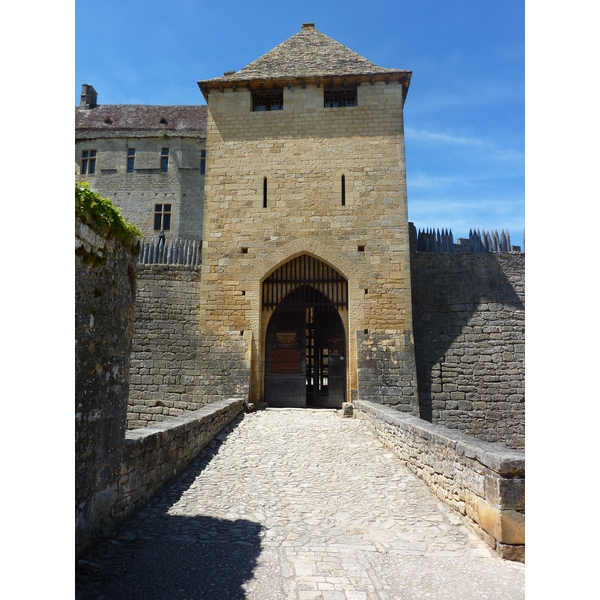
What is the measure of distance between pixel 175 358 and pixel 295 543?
834 cm

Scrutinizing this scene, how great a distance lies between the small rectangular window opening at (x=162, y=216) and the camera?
24.2 meters

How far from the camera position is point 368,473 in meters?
5.86

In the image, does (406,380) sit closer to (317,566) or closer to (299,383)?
(299,383)

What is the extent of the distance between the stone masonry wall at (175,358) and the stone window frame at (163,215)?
42.4 feet

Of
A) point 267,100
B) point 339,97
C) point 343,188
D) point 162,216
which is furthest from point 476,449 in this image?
point 162,216

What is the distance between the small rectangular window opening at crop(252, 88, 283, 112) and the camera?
12.7 metres

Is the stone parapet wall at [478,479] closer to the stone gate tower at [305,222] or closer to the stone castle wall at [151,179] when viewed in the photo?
the stone gate tower at [305,222]

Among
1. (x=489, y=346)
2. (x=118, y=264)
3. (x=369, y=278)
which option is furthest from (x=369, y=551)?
(x=489, y=346)

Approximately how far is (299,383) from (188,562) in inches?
368

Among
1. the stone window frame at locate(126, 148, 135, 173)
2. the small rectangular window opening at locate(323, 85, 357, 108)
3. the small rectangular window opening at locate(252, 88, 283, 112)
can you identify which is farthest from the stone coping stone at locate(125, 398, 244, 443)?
the stone window frame at locate(126, 148, 135, 173)

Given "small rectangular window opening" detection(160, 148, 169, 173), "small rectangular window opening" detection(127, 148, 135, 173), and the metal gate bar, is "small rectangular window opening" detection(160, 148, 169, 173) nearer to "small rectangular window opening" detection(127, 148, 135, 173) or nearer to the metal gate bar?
"small rectangular window opening" detection(127, 148, 135, 173)

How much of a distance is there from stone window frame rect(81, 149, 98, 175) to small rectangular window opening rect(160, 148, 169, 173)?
3.50 metres

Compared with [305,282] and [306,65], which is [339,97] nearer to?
[306,65]

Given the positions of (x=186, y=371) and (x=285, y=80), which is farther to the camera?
(x=285, y=80)
